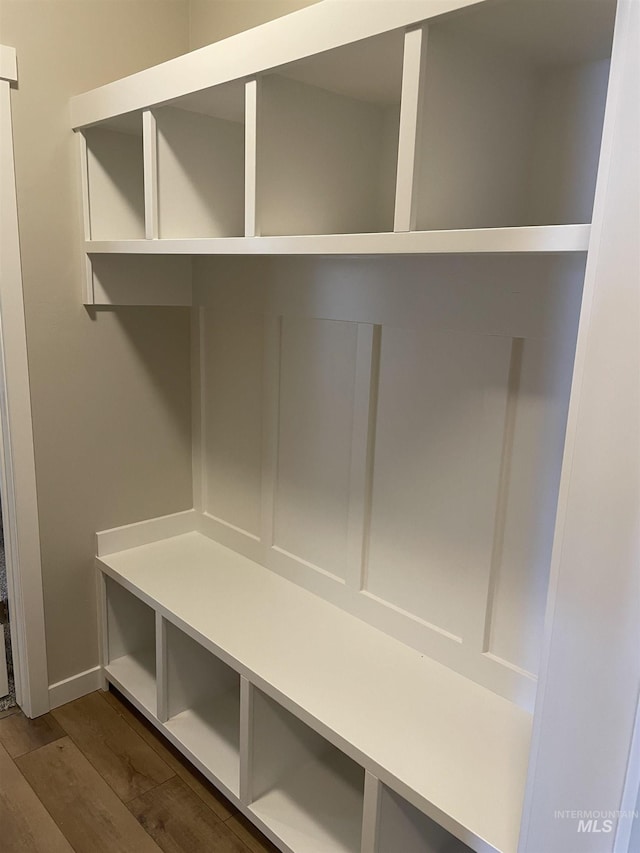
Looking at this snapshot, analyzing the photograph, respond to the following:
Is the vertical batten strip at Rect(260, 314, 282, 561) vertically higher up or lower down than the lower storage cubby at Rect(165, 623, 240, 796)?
higher up

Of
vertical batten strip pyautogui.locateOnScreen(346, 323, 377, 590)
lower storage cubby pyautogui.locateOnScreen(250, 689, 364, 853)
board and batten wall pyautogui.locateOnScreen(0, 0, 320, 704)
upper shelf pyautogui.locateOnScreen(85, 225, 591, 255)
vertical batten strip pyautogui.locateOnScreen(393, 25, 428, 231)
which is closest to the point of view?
upper shelf pyautogui.locateOnScreen(85, 225, 591, 255)

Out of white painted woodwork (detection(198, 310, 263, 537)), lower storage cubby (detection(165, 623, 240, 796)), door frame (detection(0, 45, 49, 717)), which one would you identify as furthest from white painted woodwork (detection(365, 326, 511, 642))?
door frame (detection(0, 45, 49, 717))

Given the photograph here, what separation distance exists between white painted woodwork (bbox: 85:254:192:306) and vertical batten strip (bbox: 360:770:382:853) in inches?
59.0

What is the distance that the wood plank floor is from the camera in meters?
1.64

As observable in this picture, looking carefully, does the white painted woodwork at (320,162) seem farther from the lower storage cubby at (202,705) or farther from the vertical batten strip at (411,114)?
the lower storage cubby at (202,705)

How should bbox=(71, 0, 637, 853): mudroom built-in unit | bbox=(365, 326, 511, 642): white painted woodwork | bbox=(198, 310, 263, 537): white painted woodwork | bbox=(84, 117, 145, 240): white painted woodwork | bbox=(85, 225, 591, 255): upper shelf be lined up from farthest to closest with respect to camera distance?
bbox=(198, 310, 263, 537): white painted woodwork < bbox=(84, 117, 145, 240): white painted woodwork < bbox=(365, 326, 511, 642): white painted woodwork < bbox=(71, 0, 637, 853): mudroom built-in unit < bbox=(85, 225, 591, 255): upper shelf

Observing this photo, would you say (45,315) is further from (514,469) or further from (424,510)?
(514,469)

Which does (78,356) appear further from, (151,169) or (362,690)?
(362,690)

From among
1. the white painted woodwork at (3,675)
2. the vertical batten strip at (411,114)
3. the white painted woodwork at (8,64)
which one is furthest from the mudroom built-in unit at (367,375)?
the white painted woodwork at (3,675)

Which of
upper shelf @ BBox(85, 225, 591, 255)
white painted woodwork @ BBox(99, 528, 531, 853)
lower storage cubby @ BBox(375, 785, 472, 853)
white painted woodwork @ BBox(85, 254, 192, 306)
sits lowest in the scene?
lower storage cubby @ BBox(375, 785, 472, 853)

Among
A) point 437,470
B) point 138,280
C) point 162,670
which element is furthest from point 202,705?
point 138,280

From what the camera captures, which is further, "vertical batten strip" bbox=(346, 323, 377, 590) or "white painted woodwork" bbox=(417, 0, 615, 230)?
"vertical batten strip" bbox=(346, 323, 377, 590)

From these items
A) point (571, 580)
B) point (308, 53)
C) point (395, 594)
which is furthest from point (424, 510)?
point (308, 53)

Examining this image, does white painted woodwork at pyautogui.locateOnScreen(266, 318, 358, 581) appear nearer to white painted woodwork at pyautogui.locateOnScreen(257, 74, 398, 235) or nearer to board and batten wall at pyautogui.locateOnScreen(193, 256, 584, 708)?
board and batten wall at pyautogui.locateOnScreen(193, 256, 584, 708)
